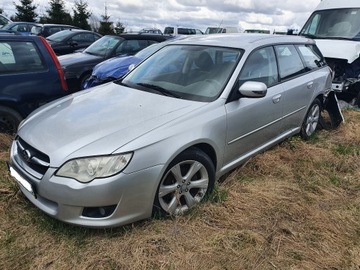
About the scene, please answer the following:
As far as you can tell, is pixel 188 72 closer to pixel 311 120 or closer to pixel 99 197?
pixel 99 197

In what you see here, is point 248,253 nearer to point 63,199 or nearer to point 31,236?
point 63,199

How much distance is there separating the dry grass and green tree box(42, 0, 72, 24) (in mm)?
28158

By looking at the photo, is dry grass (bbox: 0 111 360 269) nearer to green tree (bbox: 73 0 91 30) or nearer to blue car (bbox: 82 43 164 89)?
blue car (bbox: 82 43 164 89)

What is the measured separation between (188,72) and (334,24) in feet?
20.3

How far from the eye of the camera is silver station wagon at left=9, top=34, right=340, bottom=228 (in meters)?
2.54

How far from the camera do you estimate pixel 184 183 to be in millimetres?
2994

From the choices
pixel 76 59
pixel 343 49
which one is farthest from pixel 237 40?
pixel 76 59

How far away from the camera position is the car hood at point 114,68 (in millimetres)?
6281

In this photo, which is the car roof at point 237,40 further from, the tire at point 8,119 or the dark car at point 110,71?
the tire at point 8,119

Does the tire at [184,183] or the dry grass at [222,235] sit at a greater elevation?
the tire at [184,183]

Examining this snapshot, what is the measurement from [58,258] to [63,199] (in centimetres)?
42

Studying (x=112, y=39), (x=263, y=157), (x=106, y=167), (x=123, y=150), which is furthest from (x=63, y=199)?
(x=112, y=39)

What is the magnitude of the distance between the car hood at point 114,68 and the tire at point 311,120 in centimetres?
329

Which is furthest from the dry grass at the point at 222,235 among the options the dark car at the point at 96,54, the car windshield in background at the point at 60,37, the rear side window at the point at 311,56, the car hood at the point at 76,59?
the car windshield in background at the point at 60,37
